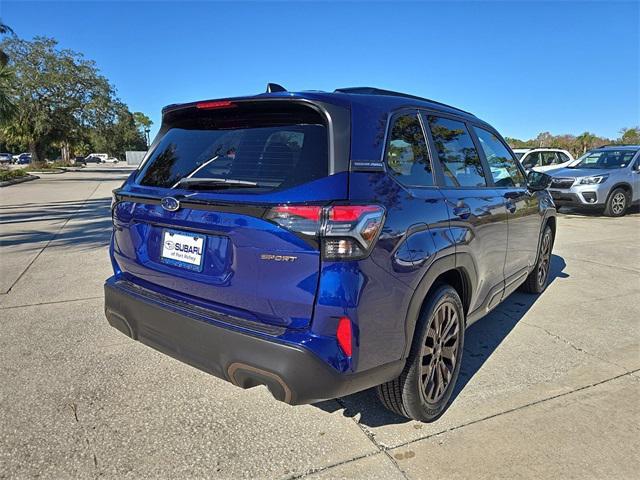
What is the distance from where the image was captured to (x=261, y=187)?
2.15 m

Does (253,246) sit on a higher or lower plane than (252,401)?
higher

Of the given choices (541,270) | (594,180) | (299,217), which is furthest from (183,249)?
(594,180)

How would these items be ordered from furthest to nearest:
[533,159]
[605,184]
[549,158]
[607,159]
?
[549,158] → [533,159] → [607,159] → [605,184]

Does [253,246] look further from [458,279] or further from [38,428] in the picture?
[38,428]

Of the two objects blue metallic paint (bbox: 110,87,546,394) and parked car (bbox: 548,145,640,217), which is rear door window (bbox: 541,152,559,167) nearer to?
parked car (bbox: 548,145,640,217)

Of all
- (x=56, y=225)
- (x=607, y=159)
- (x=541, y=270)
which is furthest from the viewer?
(x=607, y=159)

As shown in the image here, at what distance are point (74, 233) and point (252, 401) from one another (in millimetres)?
7123

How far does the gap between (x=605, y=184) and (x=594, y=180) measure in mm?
286

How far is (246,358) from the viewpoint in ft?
6.72

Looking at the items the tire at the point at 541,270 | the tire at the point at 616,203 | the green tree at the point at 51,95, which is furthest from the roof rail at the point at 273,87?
the green tree at the point at 51,95

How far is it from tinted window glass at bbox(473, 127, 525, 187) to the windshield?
395 inches

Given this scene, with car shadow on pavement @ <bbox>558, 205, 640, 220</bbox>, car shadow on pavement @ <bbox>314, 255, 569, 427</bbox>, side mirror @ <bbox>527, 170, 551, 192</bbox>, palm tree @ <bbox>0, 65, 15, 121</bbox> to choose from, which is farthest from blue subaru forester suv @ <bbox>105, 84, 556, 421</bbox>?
palm tree @ <bbox>0, 65, 15, 121</bbox>

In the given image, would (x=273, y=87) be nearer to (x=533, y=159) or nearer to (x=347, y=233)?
(x=347, y=233)

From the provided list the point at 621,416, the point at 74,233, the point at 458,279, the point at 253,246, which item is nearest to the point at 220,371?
the point at 253,246
